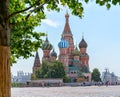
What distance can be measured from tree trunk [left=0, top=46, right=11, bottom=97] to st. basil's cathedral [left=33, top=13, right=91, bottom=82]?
113 metres

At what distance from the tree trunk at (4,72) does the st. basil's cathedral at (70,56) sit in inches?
4456

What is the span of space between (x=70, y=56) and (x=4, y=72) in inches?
4661

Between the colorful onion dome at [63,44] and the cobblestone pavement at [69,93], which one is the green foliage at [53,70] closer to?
the colorful onion dome at [63,44]

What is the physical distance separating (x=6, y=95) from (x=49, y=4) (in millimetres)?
1614

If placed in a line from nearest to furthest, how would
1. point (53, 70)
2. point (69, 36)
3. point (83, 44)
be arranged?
point (53, 70)
point (69, 36)
point (83, 44)

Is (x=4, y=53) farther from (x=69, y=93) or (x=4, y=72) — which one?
(x=69, y=93)

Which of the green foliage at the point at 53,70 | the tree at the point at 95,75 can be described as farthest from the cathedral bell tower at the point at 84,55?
the green foliage at the point at 53,70

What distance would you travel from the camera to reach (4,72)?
5.86 meters

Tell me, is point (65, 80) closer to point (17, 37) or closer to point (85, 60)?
point (85, 60)

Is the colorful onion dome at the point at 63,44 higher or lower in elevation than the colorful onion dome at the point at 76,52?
higher

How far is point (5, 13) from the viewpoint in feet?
19.8

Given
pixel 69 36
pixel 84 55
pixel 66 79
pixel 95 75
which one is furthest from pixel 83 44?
pixel 66 79

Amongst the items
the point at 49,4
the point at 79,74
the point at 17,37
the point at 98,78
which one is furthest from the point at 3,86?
the point at 98,78

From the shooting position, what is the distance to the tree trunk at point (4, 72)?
5.84 meters
